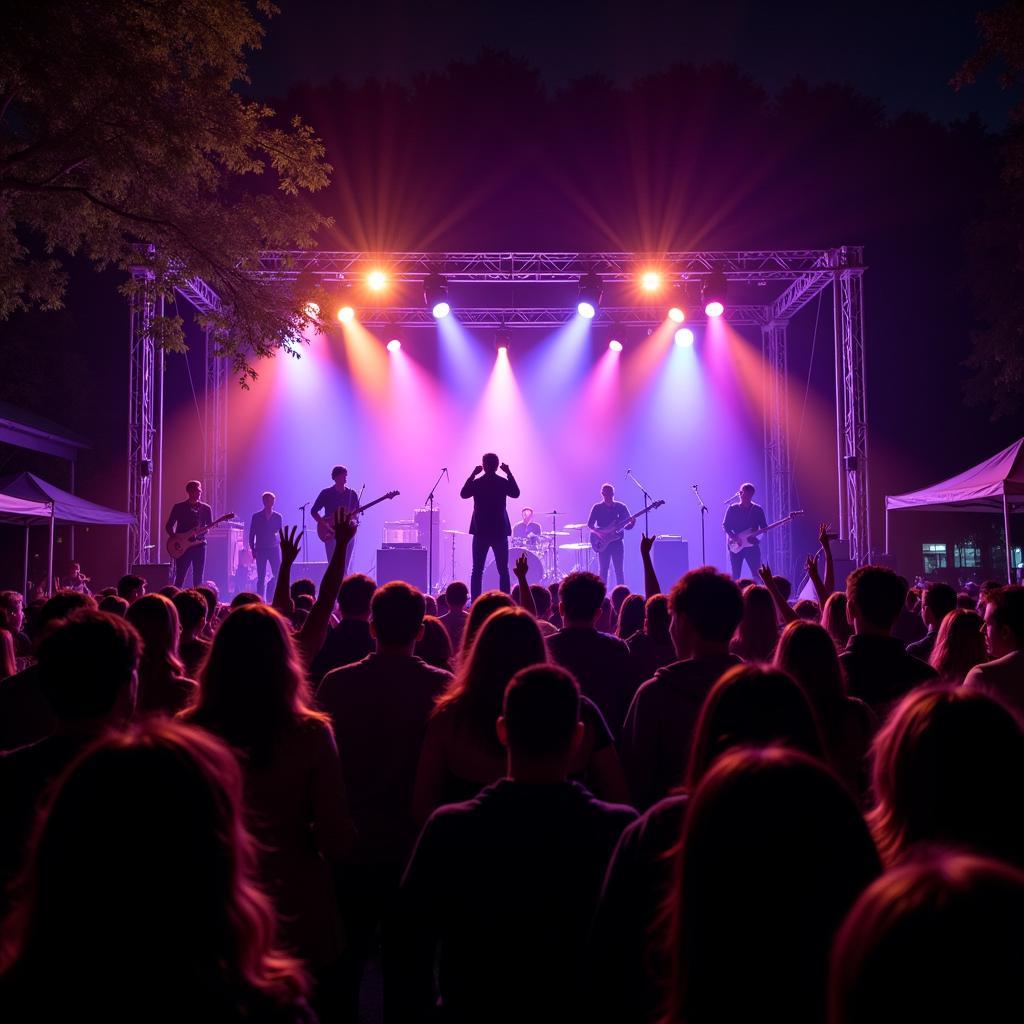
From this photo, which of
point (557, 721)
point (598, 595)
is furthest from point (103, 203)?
point (557, 721)

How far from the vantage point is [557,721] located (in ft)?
7.34

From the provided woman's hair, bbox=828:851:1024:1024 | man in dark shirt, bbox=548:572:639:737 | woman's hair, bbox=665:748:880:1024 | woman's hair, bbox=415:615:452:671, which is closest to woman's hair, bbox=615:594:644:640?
woman's hair, bbox=415:615:452:671

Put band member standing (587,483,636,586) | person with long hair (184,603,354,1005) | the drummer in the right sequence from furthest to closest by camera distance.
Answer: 1. the drummer
2. band member standing (587,483,636,586)
3. person with long hair (184,603,354,1005)

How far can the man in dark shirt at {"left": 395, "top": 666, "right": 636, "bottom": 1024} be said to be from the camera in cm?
213

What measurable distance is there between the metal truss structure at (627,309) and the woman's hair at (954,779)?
12974 millimetres

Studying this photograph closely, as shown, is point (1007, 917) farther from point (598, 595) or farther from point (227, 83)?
point (227, 83)

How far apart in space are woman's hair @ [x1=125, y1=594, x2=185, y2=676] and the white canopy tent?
35.1 feet

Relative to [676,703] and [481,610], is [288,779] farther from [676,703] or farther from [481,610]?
[481,610]

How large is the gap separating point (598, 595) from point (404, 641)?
137 centimetres

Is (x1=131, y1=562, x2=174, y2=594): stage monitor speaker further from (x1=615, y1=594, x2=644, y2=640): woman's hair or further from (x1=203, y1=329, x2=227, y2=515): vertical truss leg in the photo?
(x1=615, y1=594, x2=644, y2=640): woman's hair

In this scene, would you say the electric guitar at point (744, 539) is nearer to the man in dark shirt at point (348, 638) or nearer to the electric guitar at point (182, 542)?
the electric guitar at point (182, 542)

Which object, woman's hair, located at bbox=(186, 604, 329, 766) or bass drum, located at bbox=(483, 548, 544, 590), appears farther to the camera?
bass drum, located at bbox=(483, 548, 544, 590)

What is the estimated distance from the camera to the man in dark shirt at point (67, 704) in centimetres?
247

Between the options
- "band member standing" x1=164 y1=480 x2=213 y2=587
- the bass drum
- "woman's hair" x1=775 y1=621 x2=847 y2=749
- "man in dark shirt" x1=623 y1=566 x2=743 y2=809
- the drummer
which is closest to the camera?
"woman's hair" x1=775 y1=621 x2=847 y2=749
